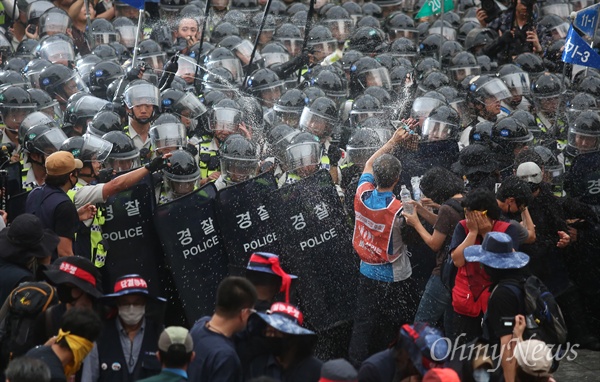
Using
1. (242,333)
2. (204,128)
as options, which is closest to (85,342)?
(242,333)

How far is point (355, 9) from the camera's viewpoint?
54.3ft

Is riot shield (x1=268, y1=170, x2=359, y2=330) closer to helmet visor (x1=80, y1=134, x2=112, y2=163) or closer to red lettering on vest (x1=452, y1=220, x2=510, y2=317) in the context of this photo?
Answer: red lettering on vest (x1=452, y1=220, x2=510, y2=317)

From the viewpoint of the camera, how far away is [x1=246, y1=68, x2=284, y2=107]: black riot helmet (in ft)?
42.0

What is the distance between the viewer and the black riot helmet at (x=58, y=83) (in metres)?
12.5

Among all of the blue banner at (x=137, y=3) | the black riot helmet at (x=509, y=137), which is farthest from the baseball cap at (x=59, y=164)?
the blue banner at (x=137, y=3)

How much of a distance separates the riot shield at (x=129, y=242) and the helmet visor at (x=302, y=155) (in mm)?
1701

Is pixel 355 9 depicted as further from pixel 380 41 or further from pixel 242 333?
pixel 242 333

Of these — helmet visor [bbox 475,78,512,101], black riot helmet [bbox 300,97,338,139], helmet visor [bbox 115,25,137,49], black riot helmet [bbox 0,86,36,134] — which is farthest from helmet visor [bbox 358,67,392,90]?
helmet visor [bbox 115,25,137,49]

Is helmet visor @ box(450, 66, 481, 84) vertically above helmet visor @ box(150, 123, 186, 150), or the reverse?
helmet visor @ box(150, 123, 186, 150)

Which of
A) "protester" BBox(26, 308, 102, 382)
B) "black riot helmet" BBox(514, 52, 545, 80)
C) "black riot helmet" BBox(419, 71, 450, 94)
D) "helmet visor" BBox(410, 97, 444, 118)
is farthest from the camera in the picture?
"black riot helmet" BBox(514, 52, 545, 80)

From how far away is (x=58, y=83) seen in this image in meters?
12.5

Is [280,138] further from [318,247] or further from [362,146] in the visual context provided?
[318,247]

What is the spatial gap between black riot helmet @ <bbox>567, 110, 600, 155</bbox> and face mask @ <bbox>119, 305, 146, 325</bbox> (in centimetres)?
576

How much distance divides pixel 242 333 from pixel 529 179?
355 centimetres
